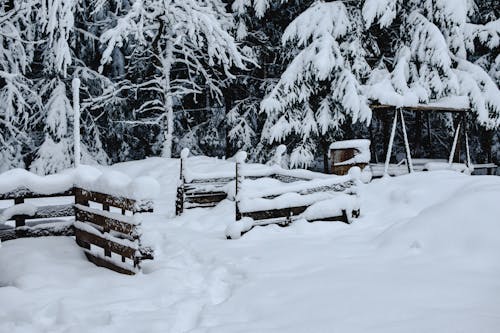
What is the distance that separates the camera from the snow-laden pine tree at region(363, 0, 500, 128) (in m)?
14.5

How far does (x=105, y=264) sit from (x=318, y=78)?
35.5 feet

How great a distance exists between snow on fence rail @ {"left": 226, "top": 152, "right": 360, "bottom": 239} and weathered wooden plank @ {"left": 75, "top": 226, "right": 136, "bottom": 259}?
2100 millimetres

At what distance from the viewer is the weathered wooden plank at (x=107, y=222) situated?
560 centimetres

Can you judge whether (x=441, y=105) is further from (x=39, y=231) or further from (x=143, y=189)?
(x=39, y=231)

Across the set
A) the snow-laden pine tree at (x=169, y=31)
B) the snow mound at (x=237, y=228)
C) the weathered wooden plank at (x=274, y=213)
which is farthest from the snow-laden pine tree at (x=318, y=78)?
the snow mound at (x=237, y=228)

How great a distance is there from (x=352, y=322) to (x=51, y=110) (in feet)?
48.2

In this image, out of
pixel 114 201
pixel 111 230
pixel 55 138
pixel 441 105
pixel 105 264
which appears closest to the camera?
pixel 114 201

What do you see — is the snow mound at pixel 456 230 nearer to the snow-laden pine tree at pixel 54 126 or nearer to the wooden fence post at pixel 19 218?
the wooden fence post at pixel 19 218

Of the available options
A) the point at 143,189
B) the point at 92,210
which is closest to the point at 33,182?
the point at 92,210

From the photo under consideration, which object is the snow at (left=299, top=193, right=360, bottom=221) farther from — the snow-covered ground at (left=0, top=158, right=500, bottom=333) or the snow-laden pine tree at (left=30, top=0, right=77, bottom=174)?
the snow-laden pine tree at (left=30, top=0, right=77, bottom=174)

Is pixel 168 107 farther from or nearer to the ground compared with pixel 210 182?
farther from the ground

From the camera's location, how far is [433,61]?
14594mm

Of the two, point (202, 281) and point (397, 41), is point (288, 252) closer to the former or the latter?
point (202, 281)

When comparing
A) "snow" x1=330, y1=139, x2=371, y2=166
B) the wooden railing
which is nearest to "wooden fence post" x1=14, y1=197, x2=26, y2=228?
the wooden railing
